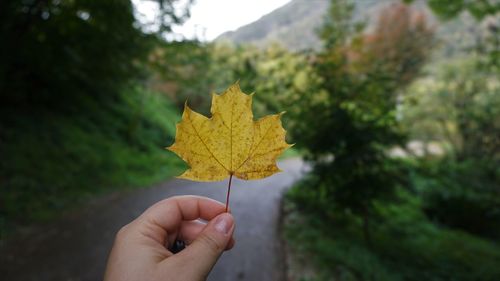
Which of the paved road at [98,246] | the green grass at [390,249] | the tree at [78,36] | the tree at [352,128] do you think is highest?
the tree at [78,36]

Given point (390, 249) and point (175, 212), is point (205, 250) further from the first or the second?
point (390, 249)

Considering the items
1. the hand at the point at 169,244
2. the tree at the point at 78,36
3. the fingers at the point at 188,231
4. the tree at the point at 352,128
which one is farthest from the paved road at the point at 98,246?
the hand at the point at 169,244

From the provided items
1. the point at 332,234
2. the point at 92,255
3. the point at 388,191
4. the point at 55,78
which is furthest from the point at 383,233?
the point at 55,78

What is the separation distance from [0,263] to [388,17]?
81.4 feet

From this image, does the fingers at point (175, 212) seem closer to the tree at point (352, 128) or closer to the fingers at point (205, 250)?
the fingers at point (205, 250)

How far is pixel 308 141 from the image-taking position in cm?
505

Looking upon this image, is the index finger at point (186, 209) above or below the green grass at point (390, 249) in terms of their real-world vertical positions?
above

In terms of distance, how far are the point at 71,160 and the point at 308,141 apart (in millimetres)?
6240

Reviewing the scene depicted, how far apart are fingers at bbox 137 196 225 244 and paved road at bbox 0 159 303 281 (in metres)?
3.48

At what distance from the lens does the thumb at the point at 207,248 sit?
1.12 meters

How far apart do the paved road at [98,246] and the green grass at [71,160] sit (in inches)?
20.4

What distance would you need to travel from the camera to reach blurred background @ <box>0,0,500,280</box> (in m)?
4.64

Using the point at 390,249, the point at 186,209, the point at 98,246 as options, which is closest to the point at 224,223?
the point at 186,209

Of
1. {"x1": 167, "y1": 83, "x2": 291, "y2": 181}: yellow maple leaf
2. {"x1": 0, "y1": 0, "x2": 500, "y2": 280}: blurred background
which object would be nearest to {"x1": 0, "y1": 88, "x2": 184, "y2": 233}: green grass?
{"x1": 0, "y1": 0, "x2": 500, "y2": 280}: blurred background
